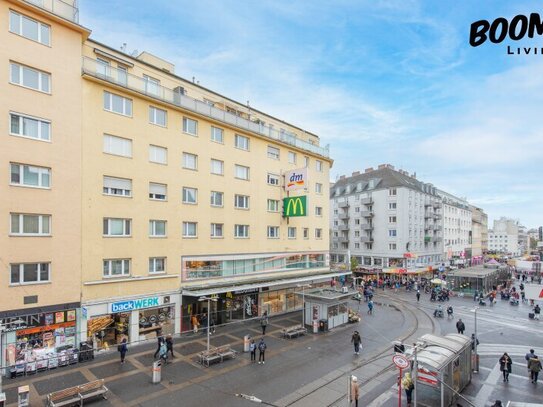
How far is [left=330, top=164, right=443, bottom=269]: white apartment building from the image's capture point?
6500cm

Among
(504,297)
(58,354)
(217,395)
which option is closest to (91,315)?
(58,354)

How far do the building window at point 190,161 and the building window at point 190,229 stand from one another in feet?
15.0

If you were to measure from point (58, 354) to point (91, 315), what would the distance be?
2.66 metres

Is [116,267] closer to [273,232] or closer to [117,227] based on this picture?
[117,227]

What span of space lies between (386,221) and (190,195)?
48.5m

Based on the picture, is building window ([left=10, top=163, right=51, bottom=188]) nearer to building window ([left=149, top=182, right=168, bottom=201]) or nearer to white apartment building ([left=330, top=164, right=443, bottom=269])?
building window ([left=149, top=182, right=168, bottom=201])

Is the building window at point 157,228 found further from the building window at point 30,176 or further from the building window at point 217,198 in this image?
the building window at point 30,176

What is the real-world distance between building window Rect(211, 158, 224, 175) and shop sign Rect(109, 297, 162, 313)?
38.0ft

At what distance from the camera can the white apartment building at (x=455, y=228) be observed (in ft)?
274

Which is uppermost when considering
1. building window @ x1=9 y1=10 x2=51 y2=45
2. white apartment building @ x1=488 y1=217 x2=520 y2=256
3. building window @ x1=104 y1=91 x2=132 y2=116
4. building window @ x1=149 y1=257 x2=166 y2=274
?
building window @ x1=9 y1=10 x2=51 y2=45

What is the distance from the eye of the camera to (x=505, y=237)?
17750 centimetres

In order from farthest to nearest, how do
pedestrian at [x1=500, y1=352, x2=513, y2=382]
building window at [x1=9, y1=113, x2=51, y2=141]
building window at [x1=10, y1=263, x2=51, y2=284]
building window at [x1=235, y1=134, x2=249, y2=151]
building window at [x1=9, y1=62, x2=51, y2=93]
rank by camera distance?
building window at [x1=235, y1=134, x2=249, y2=151]
building window at [x1=9, y1=62, x2=51, y2=93]
building window at [x1=9, y1=113, x2=51, y2=141]
building window at [x1=10, y1=263, x2=51, y2=284]
pedestrian at [x1=500, y1=352, x2=513, y2=382]

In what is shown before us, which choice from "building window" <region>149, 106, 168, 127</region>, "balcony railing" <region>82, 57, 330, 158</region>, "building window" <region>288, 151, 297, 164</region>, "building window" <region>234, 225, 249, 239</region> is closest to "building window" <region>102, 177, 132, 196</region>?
"building window" <region>149, 106, 168, 127</region>

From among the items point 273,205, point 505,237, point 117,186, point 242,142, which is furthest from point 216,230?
point 505,237
